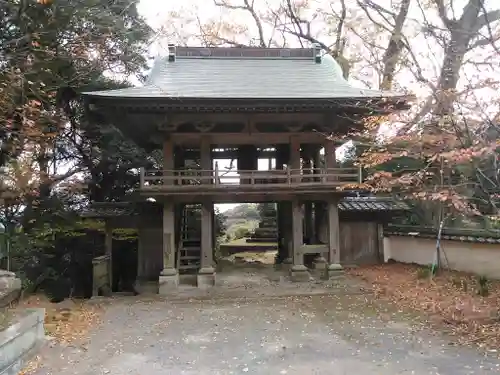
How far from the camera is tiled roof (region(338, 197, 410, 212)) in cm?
1432

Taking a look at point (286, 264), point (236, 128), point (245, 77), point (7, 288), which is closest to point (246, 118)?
point (236, 128)

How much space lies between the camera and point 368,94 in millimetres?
10898

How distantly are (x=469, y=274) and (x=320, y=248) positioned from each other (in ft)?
12.3

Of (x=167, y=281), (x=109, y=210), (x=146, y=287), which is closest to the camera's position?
(x=167, y=281)

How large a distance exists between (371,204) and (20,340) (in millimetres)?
11709

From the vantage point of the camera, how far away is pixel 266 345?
6.41 metres

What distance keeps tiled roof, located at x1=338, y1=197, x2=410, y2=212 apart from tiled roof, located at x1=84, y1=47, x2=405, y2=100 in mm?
4123

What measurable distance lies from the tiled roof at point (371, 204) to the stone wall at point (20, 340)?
405 inches

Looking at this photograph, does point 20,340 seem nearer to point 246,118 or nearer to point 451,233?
point 246,118

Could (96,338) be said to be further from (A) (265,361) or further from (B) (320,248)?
(B) (320,248)

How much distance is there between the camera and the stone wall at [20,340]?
479 centimetres

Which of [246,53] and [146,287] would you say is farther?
[246,53]

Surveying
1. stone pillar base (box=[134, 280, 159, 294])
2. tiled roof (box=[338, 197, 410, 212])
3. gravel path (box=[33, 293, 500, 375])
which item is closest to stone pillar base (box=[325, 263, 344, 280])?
gravel path (box=[33, 293, 500, 375])

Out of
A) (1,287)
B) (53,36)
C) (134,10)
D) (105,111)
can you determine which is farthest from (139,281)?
(134,10)
